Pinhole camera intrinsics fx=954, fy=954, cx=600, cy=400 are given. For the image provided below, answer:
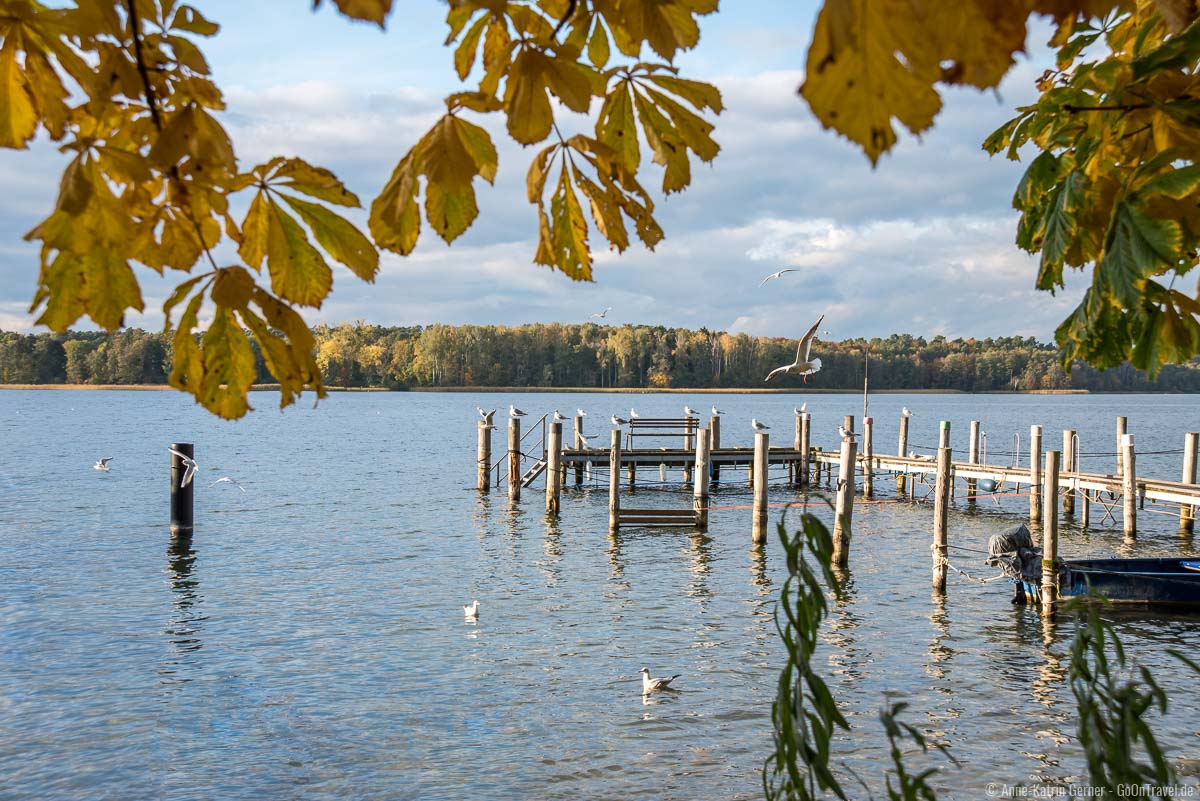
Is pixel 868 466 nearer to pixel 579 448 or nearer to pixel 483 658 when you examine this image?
pixel 579 448

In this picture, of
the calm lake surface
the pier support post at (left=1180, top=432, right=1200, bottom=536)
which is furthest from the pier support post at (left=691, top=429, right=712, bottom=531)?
the pier support post at (left=1180, top=432, right=1200, bottom=536)

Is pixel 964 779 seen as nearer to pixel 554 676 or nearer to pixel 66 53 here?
pixel 554 676

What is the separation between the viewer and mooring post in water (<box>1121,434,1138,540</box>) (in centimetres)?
2506

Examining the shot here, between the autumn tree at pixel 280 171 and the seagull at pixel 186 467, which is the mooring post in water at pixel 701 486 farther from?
the autumn tree at pixel 280 171

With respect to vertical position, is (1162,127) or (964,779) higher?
(1162,127)

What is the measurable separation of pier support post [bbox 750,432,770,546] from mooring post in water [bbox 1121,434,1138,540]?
9.35 meters

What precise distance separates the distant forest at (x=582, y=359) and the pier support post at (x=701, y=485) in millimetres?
117683

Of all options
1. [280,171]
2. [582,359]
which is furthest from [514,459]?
[582,359]

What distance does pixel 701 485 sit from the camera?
28234 mm

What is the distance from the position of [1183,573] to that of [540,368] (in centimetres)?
14894

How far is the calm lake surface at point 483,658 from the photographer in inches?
464

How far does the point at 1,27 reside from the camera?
1544 millimetres

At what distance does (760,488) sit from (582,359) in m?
139

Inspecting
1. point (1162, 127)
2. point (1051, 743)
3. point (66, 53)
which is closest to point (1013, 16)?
point (66, 53)
